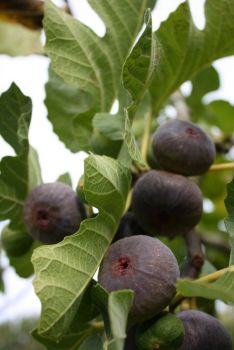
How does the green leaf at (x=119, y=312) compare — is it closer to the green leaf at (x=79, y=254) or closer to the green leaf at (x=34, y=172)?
the green leaf at (x=79, y=254)

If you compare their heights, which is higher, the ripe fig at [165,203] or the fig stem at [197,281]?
the ripe fig at [165,203]

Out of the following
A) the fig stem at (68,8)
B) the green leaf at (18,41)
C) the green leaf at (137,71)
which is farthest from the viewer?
the green leaf at (18,41)

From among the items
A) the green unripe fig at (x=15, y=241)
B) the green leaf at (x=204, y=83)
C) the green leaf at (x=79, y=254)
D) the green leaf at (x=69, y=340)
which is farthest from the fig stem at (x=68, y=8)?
the green leaf at (x=69, y=340)

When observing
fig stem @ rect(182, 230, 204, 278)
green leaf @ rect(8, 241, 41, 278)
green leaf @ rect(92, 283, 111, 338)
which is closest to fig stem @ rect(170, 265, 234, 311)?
green leaf @ rect(92, 283, 111, 338)

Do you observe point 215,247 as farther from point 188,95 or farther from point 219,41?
point 219,41

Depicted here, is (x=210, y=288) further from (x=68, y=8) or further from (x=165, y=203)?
(x=68, y=8)

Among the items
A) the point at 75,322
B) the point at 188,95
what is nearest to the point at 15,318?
the point at 188,95

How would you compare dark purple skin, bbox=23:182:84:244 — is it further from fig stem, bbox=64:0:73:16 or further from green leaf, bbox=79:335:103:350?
fig stem, bbox=64:0:73:16
